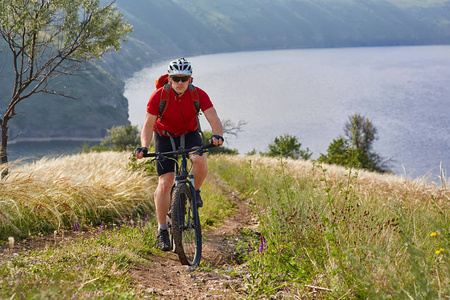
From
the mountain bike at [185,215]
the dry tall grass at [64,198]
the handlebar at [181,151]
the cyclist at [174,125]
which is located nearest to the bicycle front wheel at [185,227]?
the mountain bike at [185,215]

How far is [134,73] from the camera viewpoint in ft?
595

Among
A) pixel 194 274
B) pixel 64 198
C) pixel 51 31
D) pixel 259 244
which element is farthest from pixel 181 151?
pixel 51 31

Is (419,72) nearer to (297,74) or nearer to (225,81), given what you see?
(297,74)

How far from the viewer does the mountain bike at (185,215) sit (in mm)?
4656

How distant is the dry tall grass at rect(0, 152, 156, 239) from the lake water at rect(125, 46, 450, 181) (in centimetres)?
7384

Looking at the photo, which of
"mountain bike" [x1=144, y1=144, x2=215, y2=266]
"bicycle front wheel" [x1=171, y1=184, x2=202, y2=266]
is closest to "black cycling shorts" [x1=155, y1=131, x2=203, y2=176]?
"mountain bike" [x1=144, y1=144, x2=215, y2=266]

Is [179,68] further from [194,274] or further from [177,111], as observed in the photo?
[194,274]

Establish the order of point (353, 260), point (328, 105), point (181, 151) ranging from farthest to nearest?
point (328, 105) < point (181, 151) < point (353, 260)

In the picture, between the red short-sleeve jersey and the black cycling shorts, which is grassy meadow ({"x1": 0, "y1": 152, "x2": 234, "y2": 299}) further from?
the red short-sleeve jersey

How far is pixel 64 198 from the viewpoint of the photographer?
21.6ft

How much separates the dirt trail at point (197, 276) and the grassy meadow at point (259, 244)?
0.15 metres

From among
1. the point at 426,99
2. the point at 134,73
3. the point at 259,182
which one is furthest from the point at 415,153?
the point at 134,73

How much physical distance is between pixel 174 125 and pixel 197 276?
1782mm

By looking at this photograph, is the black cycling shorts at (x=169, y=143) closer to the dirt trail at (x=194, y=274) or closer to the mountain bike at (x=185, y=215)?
the mountain bike at (x=185, y=215)
